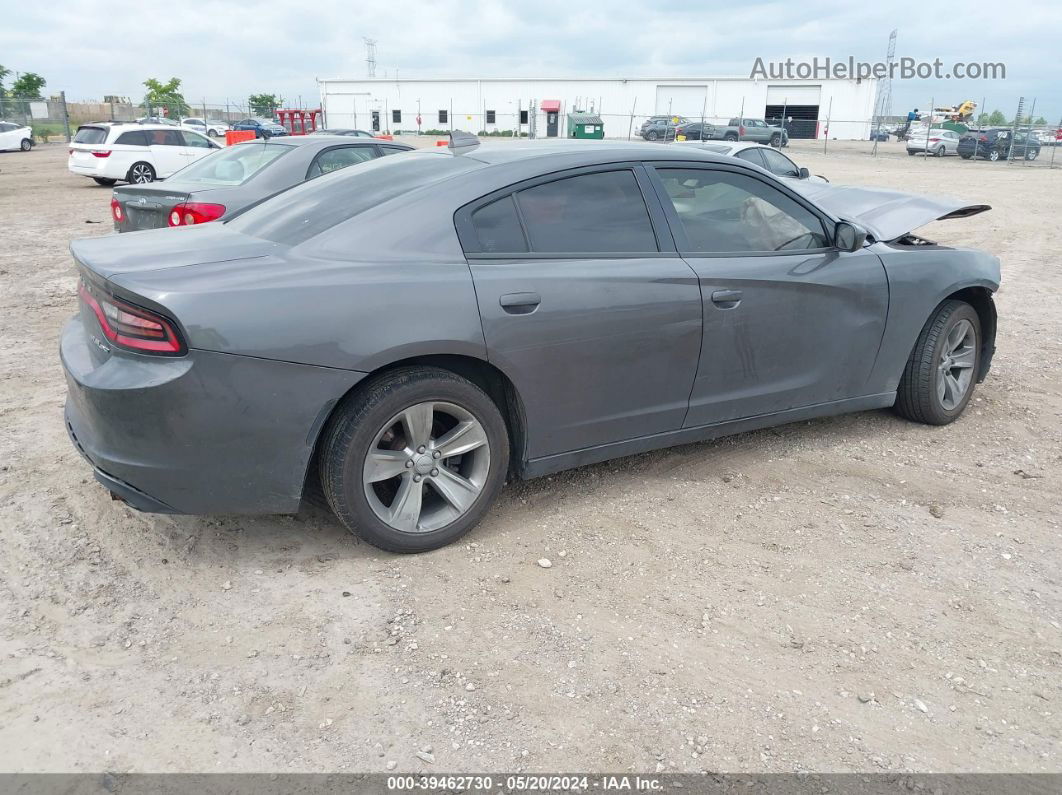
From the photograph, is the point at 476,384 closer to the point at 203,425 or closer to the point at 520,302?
the point at 520,302

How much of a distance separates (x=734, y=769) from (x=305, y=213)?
2.70m

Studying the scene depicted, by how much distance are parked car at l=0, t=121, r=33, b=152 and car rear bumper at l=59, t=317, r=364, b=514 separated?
122 ft

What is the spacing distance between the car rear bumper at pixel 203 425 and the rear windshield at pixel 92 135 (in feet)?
61.3

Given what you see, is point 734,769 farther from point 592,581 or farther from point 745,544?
point 745,544

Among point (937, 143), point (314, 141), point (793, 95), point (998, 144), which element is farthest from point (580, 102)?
point (314, 141)

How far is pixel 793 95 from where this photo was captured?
65.9m

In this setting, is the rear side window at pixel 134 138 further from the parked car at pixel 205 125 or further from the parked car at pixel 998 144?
the parked car at pixel 998 144

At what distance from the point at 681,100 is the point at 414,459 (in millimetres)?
70231

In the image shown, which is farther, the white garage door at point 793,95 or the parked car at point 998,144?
the white garage door at point 793,95

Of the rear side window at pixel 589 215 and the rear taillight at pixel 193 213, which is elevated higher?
the rear side window at pixel 589 215

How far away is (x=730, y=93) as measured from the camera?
6650 cm

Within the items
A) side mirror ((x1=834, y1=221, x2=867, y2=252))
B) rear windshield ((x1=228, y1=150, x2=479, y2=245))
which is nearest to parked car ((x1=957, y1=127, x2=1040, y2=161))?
side mirror ((x1=834, y1=221, x2=867, y2=252))

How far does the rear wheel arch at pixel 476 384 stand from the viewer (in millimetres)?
3107

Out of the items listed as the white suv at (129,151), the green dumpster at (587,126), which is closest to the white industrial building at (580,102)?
the green dumpster at (587,126)
